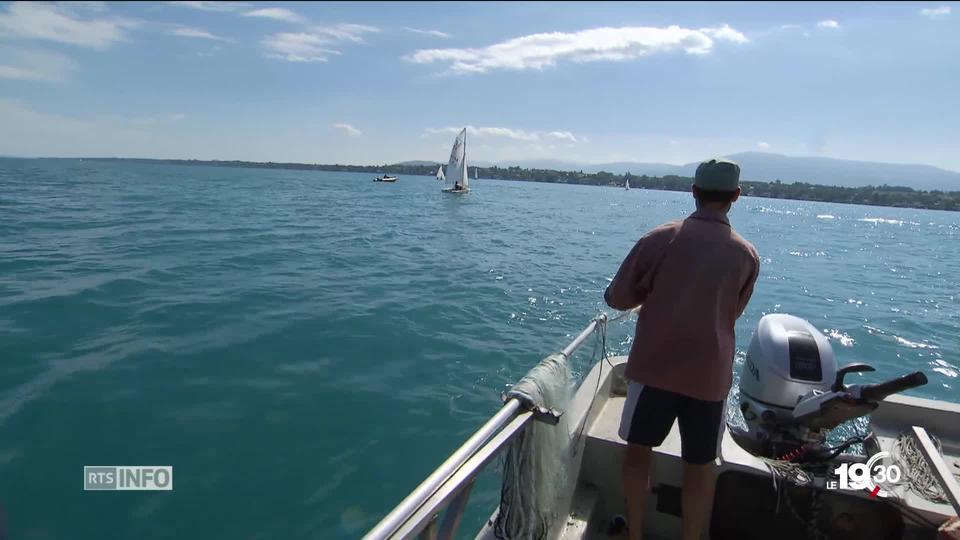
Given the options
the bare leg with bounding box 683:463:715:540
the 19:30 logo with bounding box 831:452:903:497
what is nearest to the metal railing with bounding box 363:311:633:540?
the bare leg with bounding box 683:463:715:540

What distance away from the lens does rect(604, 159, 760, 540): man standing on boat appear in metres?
2.34

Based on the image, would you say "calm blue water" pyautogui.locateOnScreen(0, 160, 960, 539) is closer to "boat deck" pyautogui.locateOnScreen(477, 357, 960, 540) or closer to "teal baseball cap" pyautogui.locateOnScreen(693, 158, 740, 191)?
"boat deck" pyautogui.locateOnScreen(477, 357, 960, 540)

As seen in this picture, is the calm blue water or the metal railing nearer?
the metal railing

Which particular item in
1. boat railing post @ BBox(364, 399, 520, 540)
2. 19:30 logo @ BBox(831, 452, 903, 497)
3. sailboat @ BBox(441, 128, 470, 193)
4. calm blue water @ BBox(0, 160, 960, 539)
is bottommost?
calm blue water @ BBox(0, 160, 960, 539)

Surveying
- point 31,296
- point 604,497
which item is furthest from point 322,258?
point 604,497

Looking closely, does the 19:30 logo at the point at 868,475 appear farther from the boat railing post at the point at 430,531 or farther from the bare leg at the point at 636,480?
the boat railing post at the point at 430,531

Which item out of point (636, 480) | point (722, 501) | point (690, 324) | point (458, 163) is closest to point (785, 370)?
point (722, 501)

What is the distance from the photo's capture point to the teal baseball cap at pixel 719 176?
7.91 ft

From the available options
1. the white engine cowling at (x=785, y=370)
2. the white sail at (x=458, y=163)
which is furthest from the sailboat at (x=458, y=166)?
the white engine cowling at (x=785, y=370)

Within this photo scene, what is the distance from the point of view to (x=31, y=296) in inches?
343

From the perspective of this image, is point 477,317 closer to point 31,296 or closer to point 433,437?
point 433,437

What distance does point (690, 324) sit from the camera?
235cm

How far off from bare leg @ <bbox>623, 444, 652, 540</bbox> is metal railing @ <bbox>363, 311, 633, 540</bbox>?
0.70m

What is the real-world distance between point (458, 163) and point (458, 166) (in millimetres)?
428
